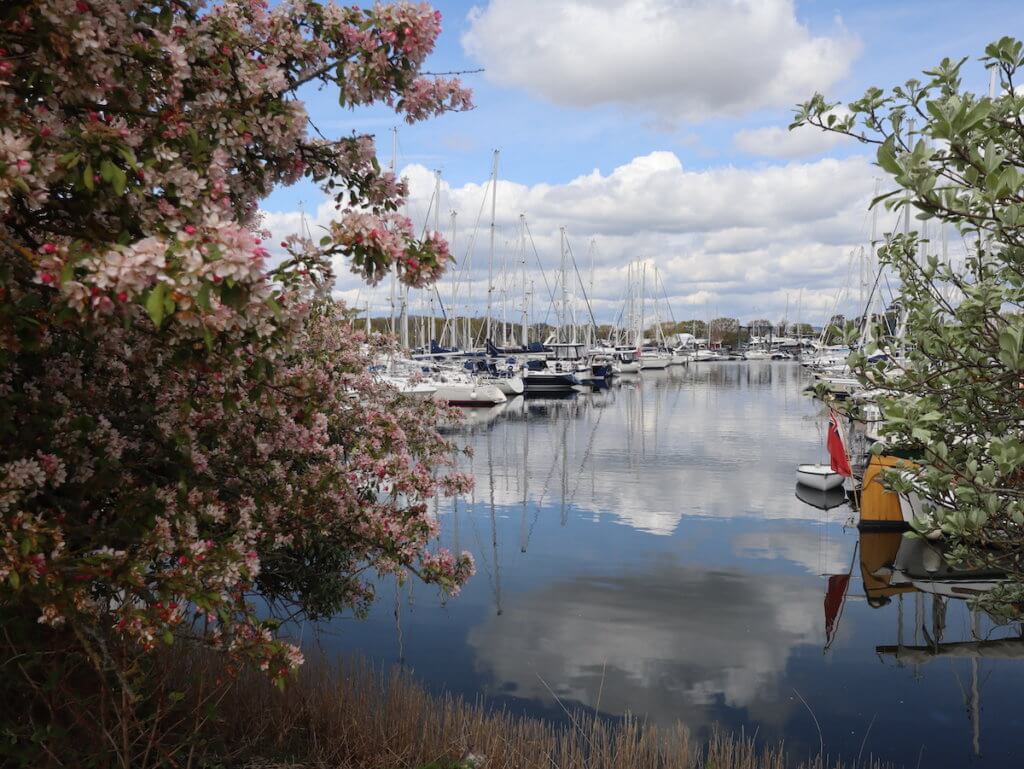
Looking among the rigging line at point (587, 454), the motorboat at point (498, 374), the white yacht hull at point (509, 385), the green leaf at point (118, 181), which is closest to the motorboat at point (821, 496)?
the rigging line at point (587, 454)

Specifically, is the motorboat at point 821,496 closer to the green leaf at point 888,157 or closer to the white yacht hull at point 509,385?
the green leaf at point 888,157

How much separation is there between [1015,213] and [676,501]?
21.8 meters

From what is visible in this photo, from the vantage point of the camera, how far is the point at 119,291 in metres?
2.79

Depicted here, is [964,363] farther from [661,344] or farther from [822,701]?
[661,344]

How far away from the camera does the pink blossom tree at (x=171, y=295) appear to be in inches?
126

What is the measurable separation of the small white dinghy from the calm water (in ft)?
2.54

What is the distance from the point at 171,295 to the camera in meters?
2.74

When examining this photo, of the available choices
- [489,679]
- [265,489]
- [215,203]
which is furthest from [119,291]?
[489,679]

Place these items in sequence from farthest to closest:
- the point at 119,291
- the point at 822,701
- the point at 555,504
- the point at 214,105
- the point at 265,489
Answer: the point at 555,504
the point at 822,701
the point at 265,489
the point at 214,105
the point at 119,291

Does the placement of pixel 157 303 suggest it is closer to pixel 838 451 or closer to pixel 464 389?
pixel 838 451

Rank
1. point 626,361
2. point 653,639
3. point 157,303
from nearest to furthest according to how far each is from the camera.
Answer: point 157,303 < point 653,639 < point 626,361

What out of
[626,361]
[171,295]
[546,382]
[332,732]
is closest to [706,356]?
[626,361]

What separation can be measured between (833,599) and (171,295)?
15955 millimetres

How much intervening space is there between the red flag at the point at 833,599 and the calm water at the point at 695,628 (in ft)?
0.46
